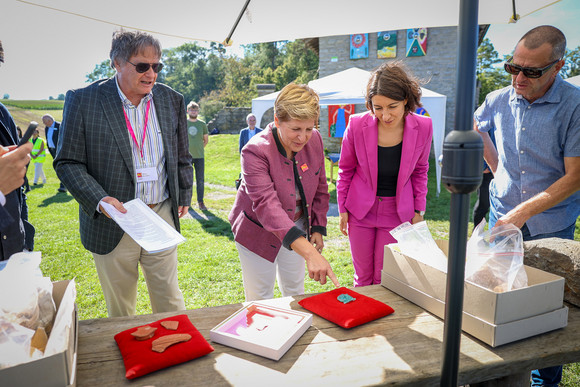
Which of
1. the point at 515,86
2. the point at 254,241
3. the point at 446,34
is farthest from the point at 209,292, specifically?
the point at 446,34

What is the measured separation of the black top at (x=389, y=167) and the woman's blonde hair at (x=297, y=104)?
574 millimetres

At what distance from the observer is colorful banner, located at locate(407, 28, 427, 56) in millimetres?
13734

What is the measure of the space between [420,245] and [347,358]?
0.57 meters

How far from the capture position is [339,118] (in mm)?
13516

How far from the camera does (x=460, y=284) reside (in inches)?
27.5

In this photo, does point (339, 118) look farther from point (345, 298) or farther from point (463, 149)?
point (463, 149)

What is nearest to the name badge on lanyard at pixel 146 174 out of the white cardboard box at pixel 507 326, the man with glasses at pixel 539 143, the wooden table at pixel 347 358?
the wooden table at pixel 347 358

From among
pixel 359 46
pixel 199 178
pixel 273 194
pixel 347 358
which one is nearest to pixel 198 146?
pixel 199 178

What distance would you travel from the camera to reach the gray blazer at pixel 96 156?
2029 millimetres

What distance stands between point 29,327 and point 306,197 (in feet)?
4.64

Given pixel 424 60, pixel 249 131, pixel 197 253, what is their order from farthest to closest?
pixel 424 60
pixel 249 131
pixel 197 253

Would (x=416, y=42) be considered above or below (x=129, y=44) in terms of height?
above

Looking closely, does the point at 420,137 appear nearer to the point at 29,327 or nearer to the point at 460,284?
the point at 460,284

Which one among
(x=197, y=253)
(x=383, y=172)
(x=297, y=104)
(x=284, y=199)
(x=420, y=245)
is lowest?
(x=197, y=253)
